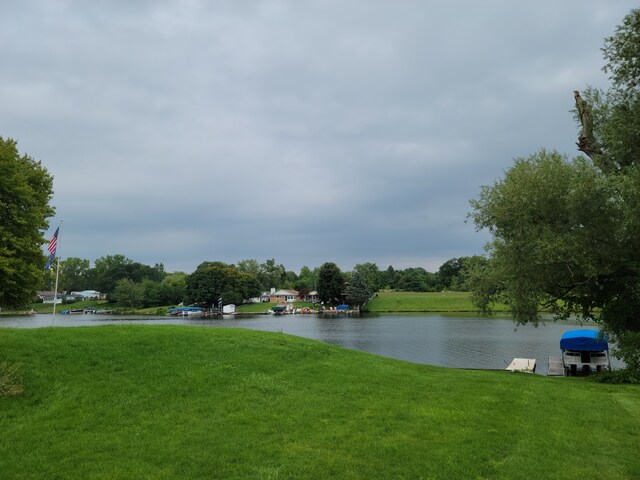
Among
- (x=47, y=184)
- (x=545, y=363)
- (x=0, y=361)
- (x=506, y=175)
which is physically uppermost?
(x=47, y=184)

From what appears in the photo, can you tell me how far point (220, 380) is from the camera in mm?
12125

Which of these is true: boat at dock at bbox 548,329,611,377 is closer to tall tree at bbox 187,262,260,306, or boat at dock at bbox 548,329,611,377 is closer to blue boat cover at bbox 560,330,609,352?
blue boat cover at bbox 560,330,609,352

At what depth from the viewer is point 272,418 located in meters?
9.60

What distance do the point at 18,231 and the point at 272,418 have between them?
889 inches

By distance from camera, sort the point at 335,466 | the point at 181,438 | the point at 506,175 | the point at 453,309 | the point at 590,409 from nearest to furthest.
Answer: the point at 335,466, the point at 181,438, the point at 590,409, the point at 506,175, the point at 453,309

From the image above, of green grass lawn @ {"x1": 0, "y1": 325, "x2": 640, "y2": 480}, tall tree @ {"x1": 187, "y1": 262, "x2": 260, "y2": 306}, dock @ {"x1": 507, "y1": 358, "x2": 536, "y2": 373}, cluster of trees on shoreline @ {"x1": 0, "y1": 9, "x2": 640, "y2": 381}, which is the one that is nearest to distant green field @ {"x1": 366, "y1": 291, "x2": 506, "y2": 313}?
tall tree @ {"x1": 187, "y1": 262, "x2": 260, "y2": 306}

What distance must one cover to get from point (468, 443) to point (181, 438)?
530 centimetres

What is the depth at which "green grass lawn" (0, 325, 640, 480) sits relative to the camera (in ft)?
23.3

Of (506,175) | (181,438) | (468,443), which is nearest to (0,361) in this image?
(181,438)

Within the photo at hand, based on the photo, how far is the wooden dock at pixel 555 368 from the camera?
28.1 meters

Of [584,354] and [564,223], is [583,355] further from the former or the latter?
[564,223]

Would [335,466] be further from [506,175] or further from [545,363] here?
[545,363]

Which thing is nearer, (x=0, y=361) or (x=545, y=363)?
(x=0, y=361)

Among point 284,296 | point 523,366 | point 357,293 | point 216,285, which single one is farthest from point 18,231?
point 284,296
